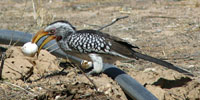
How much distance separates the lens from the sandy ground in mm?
4023

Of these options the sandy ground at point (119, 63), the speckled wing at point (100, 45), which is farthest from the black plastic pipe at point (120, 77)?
the speckled wing at point (100, 45)

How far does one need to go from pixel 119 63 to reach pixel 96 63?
99cm

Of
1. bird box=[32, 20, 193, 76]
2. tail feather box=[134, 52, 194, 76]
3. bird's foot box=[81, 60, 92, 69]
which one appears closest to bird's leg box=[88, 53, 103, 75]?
bird box=[32, 20, 193, 76]

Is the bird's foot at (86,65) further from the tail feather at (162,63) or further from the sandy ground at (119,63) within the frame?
the tail feather at (162,63)

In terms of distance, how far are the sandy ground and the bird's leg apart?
0.43 ft

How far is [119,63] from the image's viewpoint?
562cm

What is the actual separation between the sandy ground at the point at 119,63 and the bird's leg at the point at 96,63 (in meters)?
0.13

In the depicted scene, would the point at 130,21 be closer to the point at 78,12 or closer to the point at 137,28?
the point at 137,28

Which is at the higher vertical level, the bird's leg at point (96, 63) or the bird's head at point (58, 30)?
the bird's head at point (58, 30)

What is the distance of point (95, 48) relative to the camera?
4707mm

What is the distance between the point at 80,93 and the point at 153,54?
8.21ft

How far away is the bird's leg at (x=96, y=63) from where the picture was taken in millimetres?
4645

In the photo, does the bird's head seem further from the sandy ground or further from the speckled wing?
the sandy ground

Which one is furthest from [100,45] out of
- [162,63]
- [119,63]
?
[119,63]
